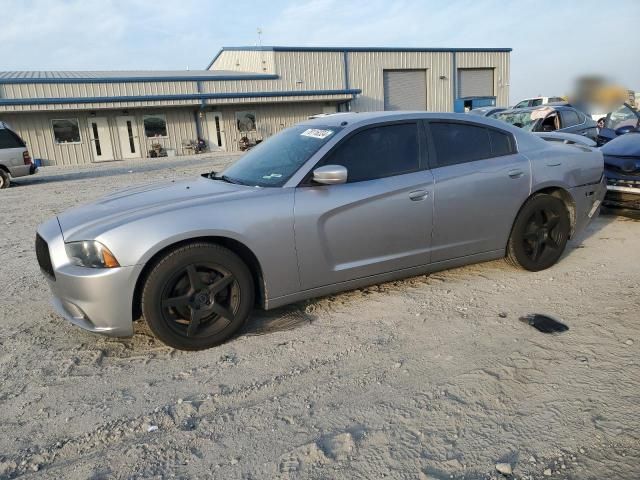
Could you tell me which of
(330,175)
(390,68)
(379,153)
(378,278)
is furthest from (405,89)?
(330,175)

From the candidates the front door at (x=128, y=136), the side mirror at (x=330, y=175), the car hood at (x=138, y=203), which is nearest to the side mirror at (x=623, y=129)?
the side mirror at (x=330, y=175)

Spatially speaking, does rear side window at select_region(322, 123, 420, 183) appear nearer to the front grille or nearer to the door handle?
the door handle

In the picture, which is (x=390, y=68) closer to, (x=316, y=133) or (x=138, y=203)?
(x=316, y=133)

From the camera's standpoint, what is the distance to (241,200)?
11.5 ft

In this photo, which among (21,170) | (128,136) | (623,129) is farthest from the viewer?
(128,136)

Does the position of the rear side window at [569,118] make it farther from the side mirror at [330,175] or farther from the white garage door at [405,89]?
the white garage door at [405,89]

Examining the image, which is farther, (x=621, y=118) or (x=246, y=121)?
(x=246, y=121)

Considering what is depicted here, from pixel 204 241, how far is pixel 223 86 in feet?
85.7

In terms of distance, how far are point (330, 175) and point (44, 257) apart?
2.08 m

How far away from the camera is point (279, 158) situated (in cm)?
410

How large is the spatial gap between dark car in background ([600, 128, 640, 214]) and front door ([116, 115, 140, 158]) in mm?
24185

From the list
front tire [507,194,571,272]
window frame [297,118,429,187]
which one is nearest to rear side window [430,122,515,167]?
window frame [297,118,429,187]

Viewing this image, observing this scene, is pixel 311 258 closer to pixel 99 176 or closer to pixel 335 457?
pixel 335 457

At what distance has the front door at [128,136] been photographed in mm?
25953
